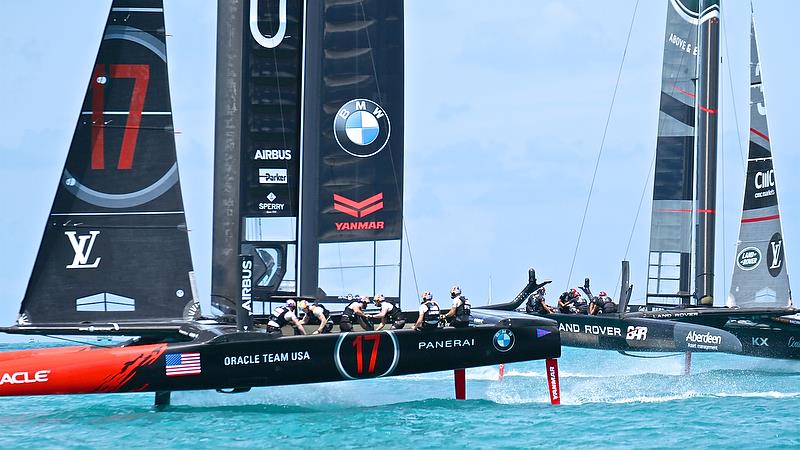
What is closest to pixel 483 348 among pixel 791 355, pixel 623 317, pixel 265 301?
pixel 265 301

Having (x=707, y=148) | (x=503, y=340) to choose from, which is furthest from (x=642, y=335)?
(x=707, y=148)

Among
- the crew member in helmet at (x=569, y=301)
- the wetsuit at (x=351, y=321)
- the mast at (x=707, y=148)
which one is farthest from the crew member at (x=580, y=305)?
the wetsuit at (x=351, y=321)

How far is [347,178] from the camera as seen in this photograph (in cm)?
1895

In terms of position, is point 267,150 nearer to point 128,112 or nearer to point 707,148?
point 128,112

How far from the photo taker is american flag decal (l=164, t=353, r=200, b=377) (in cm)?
1469

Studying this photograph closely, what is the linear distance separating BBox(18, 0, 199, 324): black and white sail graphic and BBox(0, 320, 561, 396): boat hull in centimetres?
105

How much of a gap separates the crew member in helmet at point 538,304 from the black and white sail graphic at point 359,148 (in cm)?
343

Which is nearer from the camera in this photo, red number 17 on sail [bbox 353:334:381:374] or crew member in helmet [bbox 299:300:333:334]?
red number 17 on sail [bbox 353:334:381:374]

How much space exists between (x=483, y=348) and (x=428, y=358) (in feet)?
2.59

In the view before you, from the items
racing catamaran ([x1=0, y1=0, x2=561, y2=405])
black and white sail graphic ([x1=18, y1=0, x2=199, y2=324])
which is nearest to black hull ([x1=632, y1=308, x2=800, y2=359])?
racing catamaran ([x1=0, y1=0, x2=561, y2=405])

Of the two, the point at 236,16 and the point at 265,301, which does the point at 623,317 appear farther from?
the point at 236,16

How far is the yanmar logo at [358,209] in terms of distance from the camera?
1889cm

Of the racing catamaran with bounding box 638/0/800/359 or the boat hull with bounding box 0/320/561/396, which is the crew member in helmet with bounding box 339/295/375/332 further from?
the racing catamaran with bounding box 638/0/800/359

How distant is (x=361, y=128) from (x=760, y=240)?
9137 mm
